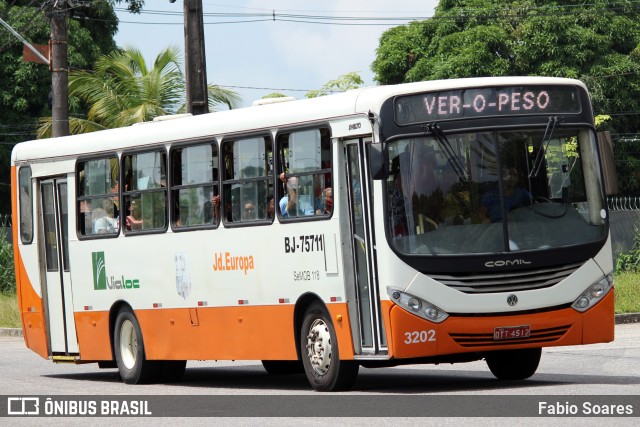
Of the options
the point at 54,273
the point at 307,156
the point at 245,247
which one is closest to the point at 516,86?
the point at 307,156

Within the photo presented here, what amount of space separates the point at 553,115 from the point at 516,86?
18.6 inches

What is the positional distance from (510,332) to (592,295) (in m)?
0.97

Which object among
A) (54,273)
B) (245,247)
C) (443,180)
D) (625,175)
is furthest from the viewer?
(625,175)

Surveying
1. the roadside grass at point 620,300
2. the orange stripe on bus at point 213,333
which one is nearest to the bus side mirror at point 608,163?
the orange stripe on bus at point 213,333

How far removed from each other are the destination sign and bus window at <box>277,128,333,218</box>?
1.03 meters

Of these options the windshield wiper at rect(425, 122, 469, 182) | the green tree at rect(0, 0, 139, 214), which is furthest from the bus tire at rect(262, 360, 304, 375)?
the green tree at rect(0, 0, 139, 214)

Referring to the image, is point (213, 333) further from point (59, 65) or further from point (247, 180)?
point (59, 65)

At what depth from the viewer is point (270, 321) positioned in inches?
631

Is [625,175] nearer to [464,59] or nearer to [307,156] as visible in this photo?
[464,59]

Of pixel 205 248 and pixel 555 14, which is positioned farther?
pixel 555 14

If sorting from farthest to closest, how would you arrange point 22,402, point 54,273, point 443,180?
point 54,273 < point 22,402 < point 443,180

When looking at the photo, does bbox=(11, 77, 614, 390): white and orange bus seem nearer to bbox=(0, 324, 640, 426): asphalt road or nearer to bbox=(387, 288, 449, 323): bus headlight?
bbox=(387, 288, 449, 323): bus headlight

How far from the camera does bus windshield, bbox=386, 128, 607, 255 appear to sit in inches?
558

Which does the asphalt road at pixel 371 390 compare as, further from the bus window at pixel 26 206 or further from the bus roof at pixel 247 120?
the bus roof at pixel 247 120
